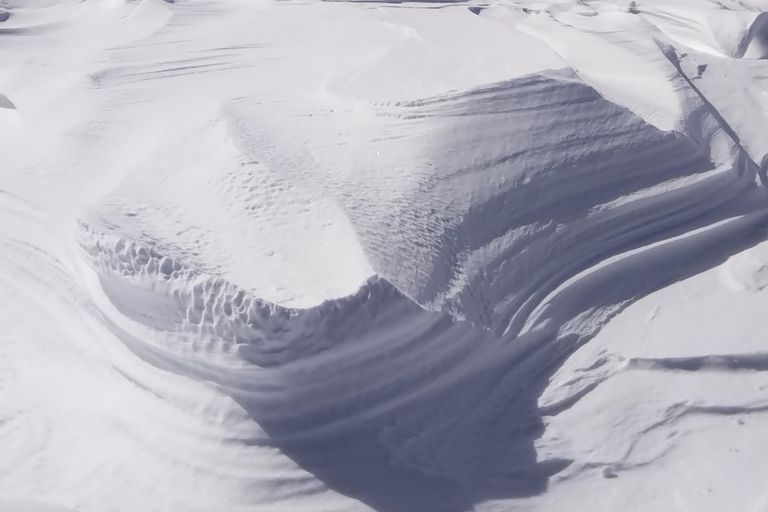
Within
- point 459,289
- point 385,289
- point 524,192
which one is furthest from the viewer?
point 524,192

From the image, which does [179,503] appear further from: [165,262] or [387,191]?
[387,191]

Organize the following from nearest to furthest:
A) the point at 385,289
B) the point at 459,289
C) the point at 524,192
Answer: the point at 385,289 < the point at 459,289 < the point at 524,192

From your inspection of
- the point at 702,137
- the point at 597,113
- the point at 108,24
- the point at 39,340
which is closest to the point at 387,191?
the point at 597,113

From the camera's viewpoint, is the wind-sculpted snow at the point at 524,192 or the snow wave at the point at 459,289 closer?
the snow wave at the point at 459,289

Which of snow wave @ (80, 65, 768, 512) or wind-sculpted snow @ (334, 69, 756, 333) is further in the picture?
wind-sculpted snow @ (334, 69, 756, 333)

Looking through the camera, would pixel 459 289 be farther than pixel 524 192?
No

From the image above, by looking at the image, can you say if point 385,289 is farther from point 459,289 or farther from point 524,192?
point 524,192

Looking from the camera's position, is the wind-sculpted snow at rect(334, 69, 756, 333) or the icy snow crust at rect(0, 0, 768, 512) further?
the wind-sculpted snow at rect(334, 69, 756, 333)

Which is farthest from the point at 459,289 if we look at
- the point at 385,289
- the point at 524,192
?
the point at 524,192

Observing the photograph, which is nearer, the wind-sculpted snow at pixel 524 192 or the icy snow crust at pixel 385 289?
the icy snow crust at pixel 385 289
